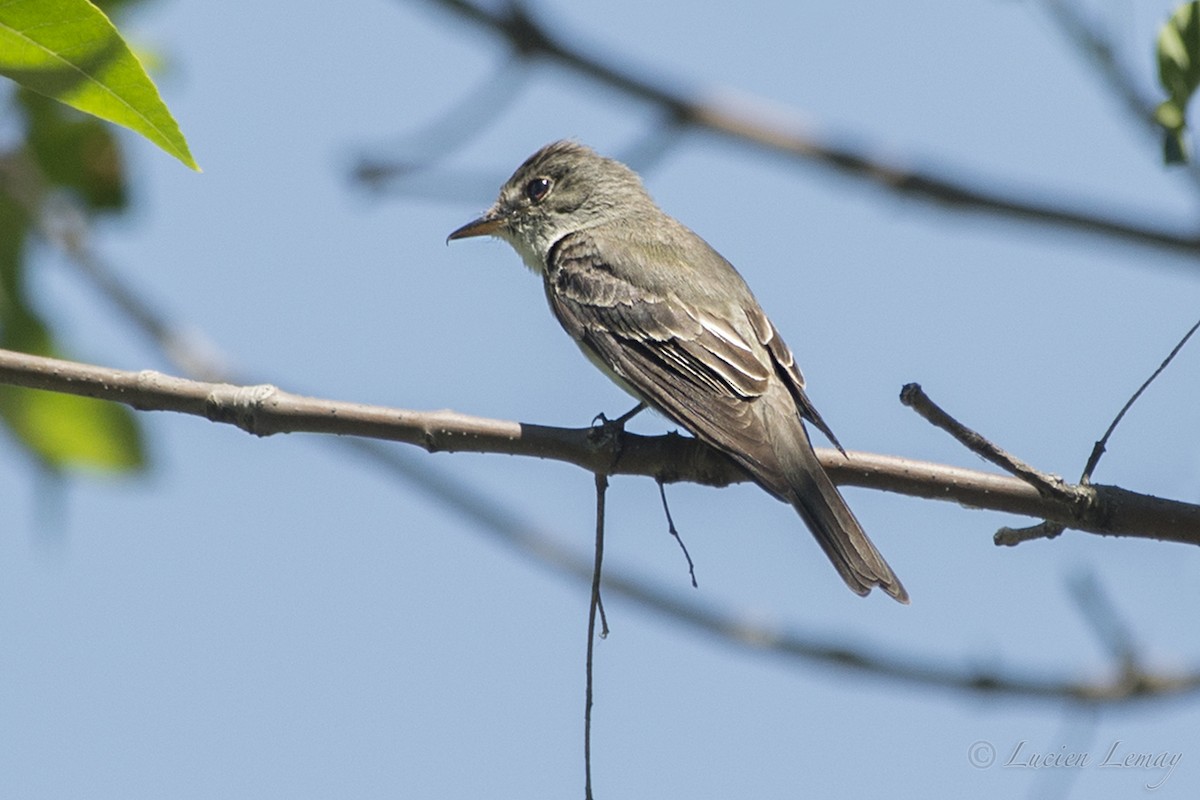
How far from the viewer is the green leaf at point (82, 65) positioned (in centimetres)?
237

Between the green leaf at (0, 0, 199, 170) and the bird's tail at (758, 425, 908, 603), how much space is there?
2226mm

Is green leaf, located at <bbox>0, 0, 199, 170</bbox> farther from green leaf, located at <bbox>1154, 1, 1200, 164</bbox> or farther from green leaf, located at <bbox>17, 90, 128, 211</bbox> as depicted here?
green leaf, located at <bbox>1154, 1, 1200, 164</bbox>

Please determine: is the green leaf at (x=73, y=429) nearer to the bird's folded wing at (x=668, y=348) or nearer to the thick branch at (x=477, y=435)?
the thick branch at (x=477, y=435)

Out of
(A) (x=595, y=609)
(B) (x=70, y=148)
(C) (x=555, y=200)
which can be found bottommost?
(A) (x=595, y=609)

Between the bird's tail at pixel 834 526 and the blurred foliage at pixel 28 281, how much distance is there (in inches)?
76.6

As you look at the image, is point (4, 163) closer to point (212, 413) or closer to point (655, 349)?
point (212, 413)

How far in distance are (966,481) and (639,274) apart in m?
2.49

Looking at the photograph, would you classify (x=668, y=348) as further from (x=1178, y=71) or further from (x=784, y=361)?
(x=1178, y=71)

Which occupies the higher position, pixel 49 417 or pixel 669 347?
pixel 669 347

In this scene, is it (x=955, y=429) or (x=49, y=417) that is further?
(x=49, y=417)

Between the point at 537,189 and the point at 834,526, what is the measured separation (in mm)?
3218

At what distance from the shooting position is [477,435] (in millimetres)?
3617

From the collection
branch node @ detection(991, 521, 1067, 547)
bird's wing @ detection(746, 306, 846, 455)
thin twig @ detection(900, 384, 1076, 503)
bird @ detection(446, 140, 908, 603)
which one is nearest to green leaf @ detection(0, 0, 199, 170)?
thin twig @ detection(900, 384, 1076, 503)

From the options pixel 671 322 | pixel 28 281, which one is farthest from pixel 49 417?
pixel 671 322
